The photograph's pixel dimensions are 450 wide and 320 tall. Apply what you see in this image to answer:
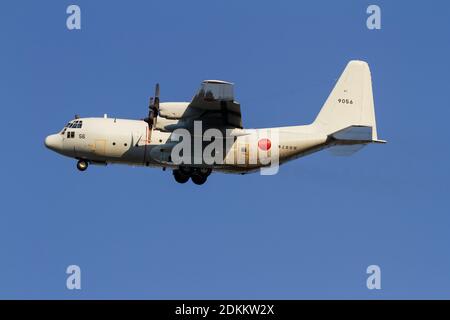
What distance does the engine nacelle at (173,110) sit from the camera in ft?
96.2

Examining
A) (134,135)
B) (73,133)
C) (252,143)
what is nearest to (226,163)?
(252,143)

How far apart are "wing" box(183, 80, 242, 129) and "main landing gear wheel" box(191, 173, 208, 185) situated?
1.70m

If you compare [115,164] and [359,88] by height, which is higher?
[359,88]

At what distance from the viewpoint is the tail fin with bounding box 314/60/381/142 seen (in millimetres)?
31984

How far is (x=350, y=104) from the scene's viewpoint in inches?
1275

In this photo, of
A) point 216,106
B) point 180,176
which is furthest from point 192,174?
point 216,106

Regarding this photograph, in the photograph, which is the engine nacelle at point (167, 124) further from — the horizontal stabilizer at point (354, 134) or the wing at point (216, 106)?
the horizontal stabilizer at point (354, 134)

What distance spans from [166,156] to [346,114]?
624cm

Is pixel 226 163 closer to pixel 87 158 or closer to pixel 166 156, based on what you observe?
pixel 166 156

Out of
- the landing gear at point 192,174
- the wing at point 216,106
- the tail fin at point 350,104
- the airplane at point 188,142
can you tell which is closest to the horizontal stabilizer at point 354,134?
the airplane at point 188,142

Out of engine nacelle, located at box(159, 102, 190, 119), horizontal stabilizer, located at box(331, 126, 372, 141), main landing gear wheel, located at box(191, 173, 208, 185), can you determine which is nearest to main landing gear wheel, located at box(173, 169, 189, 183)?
main landing gear wheel, located at box(191, 173, 208, 185)

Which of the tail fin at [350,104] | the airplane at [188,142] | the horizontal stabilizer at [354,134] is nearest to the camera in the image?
the airplane at [188,142]

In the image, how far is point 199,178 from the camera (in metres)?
31.2

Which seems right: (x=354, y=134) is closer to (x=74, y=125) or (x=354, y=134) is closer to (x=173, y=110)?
(x=173, y=110)
